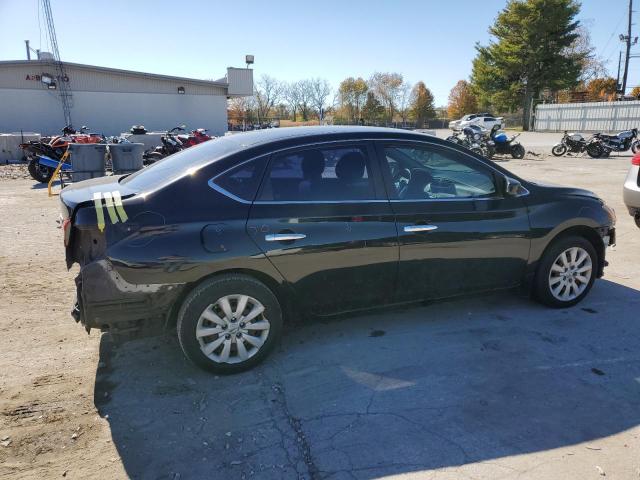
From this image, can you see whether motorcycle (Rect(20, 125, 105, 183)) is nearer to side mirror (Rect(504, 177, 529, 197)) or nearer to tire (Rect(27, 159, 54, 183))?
tire (Rect(27, 159, 54, 183))

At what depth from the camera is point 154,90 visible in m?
32.2

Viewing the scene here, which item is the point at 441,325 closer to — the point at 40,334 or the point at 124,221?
the point at 124,221

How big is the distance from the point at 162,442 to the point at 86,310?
998 mm

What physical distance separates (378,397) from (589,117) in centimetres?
4491

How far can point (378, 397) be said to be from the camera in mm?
3104

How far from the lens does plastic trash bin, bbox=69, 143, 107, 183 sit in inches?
456

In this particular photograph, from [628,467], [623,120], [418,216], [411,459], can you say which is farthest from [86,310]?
[623,120]

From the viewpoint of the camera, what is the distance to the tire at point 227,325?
10.5 feet

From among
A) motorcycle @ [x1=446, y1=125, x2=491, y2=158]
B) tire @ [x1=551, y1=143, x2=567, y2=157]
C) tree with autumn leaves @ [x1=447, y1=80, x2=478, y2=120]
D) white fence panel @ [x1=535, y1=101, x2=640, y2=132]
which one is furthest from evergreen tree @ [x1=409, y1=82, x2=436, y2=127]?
motorcycle @ [x1=446, y1=125, x2=491, y2=158]

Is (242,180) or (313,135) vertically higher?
(313,135)

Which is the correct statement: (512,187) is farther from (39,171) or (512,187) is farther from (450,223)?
(39,171)

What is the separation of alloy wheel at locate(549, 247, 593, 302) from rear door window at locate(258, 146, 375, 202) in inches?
79.0

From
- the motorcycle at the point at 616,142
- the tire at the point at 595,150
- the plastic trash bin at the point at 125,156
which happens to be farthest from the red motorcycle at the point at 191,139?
the motorcycle at the point at 616,142

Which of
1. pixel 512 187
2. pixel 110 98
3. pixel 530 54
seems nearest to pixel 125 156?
pixel 512 187
